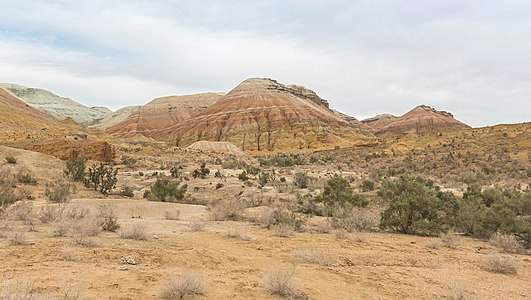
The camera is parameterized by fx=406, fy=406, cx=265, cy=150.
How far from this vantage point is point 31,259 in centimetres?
620

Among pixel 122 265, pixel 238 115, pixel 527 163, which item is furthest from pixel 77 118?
pixel 122 265

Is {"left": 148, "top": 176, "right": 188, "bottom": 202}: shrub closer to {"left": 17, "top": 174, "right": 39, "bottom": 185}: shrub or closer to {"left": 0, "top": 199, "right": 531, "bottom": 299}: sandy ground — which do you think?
{"left": 17, "top": 174, "right": 39, "bottom": 185}: shrub

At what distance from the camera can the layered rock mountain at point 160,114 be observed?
379 feet

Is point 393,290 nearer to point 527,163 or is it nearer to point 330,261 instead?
point 330,261

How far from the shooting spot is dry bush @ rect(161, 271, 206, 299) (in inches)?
205

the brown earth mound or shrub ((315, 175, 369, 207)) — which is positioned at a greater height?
the brown earth mound

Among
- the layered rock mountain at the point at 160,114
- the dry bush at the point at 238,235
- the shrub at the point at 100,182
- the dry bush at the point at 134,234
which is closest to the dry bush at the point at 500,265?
the dry bush at the point at 238,235

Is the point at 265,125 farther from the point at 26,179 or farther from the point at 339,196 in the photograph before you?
the point at 339,196

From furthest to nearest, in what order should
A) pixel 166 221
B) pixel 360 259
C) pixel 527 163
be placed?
pixel 527 163, pixel 166 221, pixel 360 259

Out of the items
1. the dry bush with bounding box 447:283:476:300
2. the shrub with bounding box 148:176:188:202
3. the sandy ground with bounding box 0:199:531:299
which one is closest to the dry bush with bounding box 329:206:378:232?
the sandy ground with bounding box 0:199:531:299

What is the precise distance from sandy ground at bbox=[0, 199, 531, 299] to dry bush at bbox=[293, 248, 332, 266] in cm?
9

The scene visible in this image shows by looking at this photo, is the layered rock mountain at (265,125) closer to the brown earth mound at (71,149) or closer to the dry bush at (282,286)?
the brown earth mound at (71,149)

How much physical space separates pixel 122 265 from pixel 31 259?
4.44 ft

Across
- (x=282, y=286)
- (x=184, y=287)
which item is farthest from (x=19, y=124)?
(x=282, y=286)
